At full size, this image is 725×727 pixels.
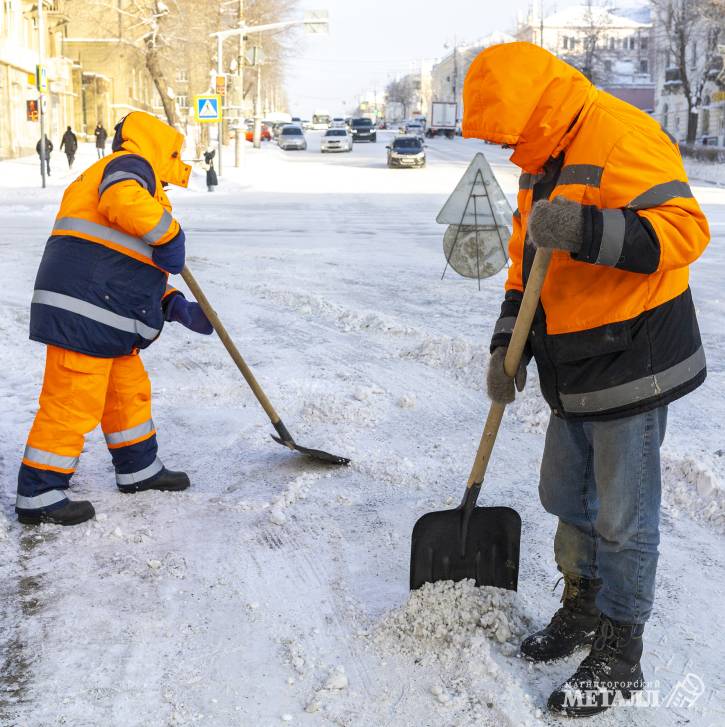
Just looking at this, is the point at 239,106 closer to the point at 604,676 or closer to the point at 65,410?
the point at 65,410

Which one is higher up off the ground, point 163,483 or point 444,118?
point 444,118

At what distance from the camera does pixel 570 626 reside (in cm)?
291

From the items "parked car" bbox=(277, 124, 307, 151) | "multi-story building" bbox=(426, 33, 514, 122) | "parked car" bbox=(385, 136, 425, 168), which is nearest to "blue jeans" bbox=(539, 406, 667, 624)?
"parked car" bbox=(385, 136, 425, 168)

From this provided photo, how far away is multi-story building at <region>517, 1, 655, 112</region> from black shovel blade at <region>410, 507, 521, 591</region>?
71.9 meters

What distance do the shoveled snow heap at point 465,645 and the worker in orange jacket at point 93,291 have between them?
1.60 m

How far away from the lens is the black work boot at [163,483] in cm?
432

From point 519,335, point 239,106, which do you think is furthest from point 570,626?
point 239,106

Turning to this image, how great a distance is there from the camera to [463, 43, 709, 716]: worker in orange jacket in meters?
2.35

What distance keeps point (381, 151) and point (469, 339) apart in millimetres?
40827

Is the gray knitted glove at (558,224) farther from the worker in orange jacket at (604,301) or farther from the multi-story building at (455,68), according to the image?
the multi-story building at (455,68)

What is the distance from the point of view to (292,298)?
8.64 m

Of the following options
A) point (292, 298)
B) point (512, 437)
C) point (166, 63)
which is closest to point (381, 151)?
point (166, 63)

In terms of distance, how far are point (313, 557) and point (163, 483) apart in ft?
3.30

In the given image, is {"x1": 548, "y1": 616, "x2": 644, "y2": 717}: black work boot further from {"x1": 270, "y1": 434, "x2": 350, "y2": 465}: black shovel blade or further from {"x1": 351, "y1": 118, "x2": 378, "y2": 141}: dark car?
{"x1": 351, "y1": 118, "x2": 378, "y2": 141}: dark car
